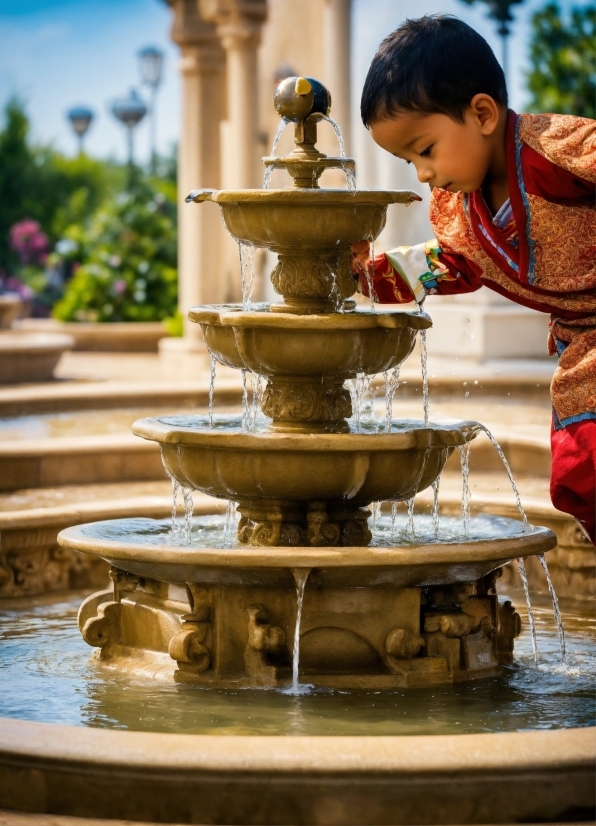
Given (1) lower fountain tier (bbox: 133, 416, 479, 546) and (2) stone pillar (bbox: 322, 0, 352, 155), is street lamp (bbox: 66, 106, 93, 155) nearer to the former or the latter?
(2) stone pillar (bbox: 322, 0, 352, 155)

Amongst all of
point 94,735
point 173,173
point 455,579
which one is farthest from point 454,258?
point 173,173

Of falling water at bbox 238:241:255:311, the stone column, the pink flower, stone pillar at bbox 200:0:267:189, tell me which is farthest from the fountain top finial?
the pink flower

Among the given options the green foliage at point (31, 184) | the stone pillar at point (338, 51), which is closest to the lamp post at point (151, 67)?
the stone pillar at point (338, 51)

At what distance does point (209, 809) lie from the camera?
12.6 feet

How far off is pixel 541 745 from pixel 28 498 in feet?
16.3

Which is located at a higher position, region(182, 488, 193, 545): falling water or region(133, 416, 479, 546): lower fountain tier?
→ region(133, 416, 479, 546): lower fountain tier

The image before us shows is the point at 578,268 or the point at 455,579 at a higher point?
the point at 578,268

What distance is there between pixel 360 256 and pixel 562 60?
36.4 metres

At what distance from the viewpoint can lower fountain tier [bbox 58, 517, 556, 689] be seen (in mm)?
5066

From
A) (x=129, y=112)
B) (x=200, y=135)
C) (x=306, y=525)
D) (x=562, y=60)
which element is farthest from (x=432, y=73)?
(x=562, y=60)

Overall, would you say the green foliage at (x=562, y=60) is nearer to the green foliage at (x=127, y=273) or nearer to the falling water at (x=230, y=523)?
the green foliage at (x=127, y=273)

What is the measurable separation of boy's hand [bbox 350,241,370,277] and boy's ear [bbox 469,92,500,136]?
1094 millimetres

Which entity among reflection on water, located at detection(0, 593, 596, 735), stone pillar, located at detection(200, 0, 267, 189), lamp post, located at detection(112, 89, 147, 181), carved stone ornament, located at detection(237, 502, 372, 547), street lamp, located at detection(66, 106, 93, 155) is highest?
street lamp, located at detection(66, 106, 93, 155)

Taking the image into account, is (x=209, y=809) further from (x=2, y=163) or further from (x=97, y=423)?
(x=2, y=163)
